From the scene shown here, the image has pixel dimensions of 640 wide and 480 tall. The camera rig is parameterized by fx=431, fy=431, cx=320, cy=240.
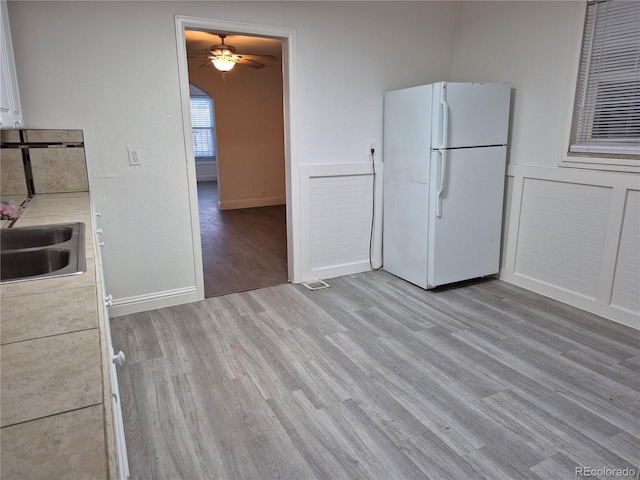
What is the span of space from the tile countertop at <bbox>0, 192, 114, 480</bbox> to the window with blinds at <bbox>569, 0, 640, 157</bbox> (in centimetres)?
321

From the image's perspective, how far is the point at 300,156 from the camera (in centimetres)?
354

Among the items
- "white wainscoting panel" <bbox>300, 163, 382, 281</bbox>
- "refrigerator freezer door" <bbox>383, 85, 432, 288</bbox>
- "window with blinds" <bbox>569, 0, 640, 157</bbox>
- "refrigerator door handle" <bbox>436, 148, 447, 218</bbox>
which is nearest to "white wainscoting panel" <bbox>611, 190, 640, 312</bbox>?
"window with blinds" <bbox>569, 0, 640, 157</bbox>

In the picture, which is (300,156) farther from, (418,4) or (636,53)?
(636,53)

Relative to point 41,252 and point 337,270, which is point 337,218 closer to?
point 337,270

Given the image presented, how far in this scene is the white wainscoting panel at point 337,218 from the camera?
3680 millimetres

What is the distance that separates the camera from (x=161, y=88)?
297 cm

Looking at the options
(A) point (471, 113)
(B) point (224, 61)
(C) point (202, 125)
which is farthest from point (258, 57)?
(C) point (202, 125)

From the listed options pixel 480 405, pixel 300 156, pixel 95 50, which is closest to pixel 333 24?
pixel 300 156

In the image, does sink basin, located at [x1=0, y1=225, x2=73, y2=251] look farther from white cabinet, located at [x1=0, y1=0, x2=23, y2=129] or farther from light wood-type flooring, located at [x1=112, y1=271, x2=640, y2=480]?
light wood-type flooring, located at [x1=112, y1=271, x2=640, y2=480]

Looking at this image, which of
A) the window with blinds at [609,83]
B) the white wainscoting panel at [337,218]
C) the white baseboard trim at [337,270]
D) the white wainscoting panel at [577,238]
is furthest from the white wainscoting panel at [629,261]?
the white baseboard trim at [337,270]

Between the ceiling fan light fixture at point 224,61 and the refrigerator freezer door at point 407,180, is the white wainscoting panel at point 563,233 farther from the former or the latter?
the ceiling fan light fixture at point 224,61

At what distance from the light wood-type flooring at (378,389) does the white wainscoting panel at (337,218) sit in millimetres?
533

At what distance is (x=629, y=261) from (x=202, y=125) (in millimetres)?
9890

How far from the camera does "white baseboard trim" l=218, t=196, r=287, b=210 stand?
7.26 metres
